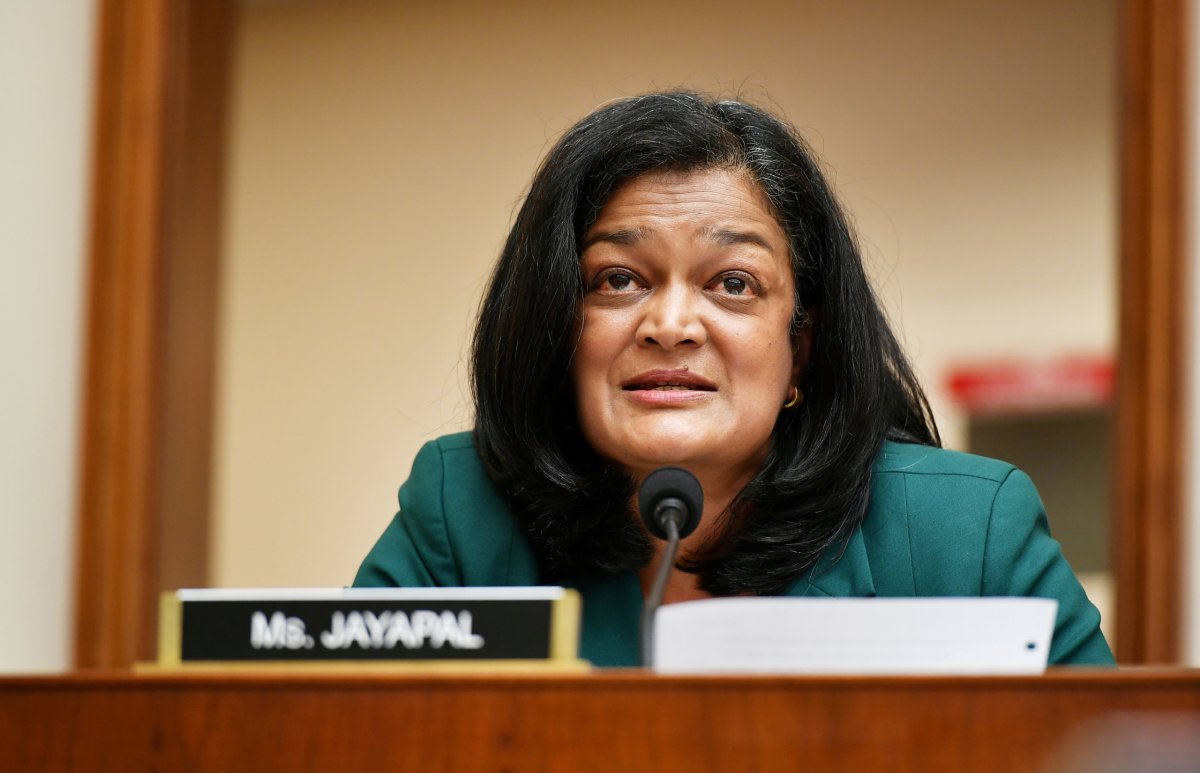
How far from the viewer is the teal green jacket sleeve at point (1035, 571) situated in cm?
136

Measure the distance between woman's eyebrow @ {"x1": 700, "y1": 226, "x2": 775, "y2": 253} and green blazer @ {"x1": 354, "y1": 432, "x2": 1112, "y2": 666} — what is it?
1.04 feet

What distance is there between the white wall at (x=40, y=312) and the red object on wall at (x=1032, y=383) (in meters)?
3.04

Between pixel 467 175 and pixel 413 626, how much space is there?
4.04 metres

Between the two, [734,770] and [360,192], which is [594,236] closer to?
[734,770]

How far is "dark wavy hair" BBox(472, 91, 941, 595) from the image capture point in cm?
156

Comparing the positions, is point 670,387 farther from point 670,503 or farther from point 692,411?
point 670,503

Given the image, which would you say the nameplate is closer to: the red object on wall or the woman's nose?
the woman's nose

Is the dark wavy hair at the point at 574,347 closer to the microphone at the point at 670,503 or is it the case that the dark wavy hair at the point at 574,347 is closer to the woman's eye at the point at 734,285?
the woman's eye at the point at 734,285

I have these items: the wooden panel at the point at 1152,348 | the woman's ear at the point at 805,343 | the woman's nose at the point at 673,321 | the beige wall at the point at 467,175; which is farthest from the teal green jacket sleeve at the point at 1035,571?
the beige wall at the point at 467,175

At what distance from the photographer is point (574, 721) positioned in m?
0.79

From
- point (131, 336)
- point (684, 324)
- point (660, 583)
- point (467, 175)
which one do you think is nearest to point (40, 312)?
point (131, 336)

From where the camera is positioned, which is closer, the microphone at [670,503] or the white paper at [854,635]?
the white paper at [854,635]

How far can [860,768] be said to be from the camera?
0.77m

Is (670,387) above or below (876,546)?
above
